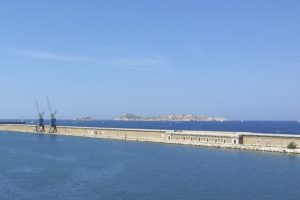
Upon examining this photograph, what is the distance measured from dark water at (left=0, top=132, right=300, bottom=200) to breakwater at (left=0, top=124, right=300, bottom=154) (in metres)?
4.79

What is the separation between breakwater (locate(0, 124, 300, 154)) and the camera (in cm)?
7412

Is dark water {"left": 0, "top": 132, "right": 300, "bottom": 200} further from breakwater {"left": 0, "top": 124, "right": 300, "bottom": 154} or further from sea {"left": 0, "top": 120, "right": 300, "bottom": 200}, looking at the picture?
breakwater {"left": 0, "top": 124, "right": 300, "bottom": 154}

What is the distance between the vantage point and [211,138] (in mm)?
89125

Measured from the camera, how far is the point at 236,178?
161 ft

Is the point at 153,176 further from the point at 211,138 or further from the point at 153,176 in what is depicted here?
the point at 211,138

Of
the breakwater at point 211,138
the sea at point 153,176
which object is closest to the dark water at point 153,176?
the sea at point 153,176

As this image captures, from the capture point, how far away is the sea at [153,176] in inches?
1641

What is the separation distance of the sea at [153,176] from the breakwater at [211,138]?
15.2 feet

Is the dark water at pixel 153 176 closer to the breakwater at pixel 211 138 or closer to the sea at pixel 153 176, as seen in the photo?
the sea at pixel 153 176

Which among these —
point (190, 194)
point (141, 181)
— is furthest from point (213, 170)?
point (190, 194)

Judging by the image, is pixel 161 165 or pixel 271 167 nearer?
pixel 271 167

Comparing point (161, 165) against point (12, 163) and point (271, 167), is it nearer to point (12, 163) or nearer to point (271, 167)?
point (271, 167)

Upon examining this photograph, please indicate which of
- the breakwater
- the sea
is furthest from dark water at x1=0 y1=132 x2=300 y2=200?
the breakwater

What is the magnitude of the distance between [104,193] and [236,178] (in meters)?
13.5
